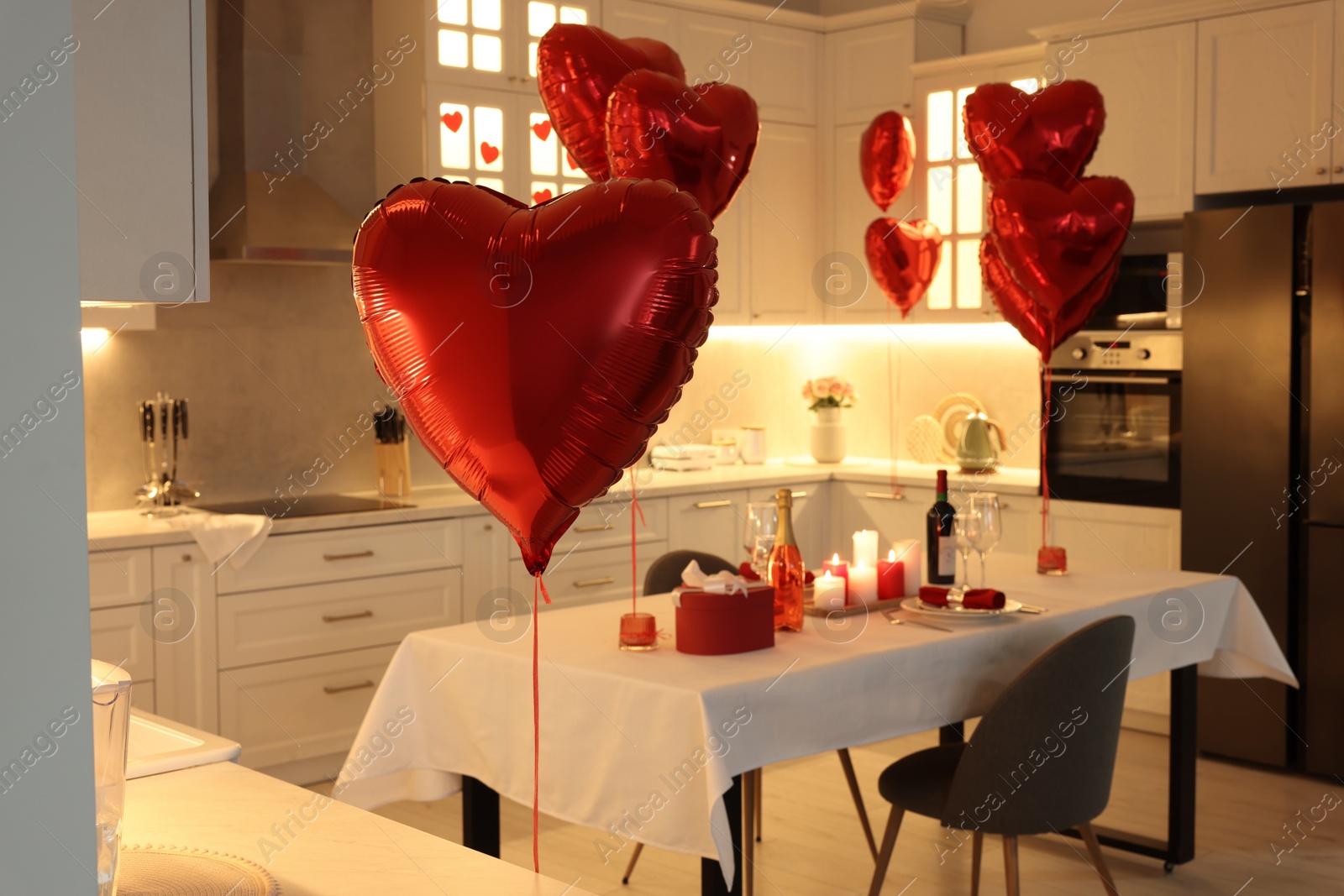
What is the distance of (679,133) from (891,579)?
1.13 m

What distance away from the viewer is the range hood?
4.18 metres

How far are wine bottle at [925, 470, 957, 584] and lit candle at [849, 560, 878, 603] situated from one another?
207 mm

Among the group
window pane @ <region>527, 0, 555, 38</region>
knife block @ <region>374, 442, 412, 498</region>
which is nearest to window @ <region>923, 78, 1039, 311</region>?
window pane @ <region>527, 0, 555, 38</region>

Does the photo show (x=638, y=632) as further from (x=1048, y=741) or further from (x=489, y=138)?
(x=489, y=138)

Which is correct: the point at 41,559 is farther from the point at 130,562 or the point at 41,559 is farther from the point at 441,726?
the point at 130,562

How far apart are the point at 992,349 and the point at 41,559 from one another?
5.02 meters

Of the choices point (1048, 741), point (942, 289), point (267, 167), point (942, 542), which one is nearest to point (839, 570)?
point (942, 542)

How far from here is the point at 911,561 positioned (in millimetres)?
3008

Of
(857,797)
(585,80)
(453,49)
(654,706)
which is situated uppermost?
(453,49)

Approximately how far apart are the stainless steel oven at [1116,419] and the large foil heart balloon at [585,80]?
7.68 ft

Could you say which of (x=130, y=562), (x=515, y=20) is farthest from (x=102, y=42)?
(x=515, y=20)

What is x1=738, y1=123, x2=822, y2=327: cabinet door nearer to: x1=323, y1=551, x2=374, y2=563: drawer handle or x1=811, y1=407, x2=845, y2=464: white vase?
x1=811, y1=407, x2=845, y2=464: white vase

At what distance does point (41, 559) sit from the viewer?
0.78 m

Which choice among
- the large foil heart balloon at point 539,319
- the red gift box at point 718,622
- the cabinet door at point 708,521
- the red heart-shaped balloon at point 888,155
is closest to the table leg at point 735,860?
the red gift box at point 718,622
